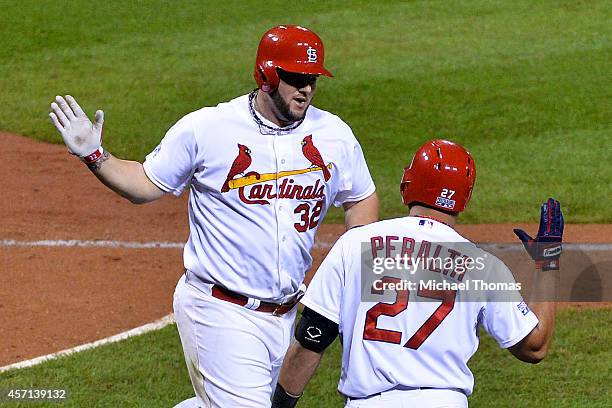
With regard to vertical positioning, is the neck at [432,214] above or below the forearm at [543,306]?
above

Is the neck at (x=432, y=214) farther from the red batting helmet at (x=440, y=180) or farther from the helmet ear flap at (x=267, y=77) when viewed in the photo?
the helmet ear flap at (x=267, y=77)

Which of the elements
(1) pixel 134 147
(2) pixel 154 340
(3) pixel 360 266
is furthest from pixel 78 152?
(1) pixel 134 147

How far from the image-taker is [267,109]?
560 cm

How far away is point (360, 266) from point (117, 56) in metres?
13.8

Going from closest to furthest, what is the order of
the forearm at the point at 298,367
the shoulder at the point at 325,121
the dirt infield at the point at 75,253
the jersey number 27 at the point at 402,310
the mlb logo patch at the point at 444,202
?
1. the jersey number 27 at the point at 402,310
2. the mlb logo patch at the point at 444,202
3. the forearm at the point at 298,367
4. the shoulder at the point at 325,121
5. the dirt infield at the point at 75,253

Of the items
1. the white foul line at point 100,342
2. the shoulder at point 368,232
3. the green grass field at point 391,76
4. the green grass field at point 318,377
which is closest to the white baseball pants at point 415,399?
the shoulder at point 368,232

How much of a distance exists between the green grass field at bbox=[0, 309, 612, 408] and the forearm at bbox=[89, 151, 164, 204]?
1992 millimetres

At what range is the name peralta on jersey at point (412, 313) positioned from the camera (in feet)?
14.5

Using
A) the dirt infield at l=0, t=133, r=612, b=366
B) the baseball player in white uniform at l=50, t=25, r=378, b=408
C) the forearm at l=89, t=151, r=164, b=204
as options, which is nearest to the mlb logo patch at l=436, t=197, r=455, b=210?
the baseball player in white uniform at l=50, t=25, r=378, b=408

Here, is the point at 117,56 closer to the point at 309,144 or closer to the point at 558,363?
the point at 558,363

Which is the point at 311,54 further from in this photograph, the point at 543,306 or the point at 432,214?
the point at 543,306

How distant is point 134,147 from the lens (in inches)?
547

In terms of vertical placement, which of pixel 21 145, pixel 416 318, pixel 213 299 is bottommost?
pixel 21 145

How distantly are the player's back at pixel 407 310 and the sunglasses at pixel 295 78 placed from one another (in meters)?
1.19
